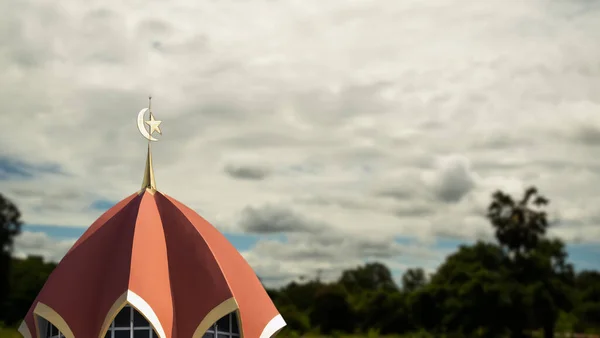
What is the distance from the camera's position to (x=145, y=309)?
21.4 m

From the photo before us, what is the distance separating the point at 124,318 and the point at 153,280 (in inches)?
54.0

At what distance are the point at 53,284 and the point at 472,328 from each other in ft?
139

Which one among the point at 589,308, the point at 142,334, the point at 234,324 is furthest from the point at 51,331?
the point at 589,308

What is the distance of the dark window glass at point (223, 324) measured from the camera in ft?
75.0

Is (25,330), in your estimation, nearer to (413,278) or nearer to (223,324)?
(223,324)

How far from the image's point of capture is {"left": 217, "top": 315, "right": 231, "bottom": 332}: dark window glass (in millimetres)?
22869

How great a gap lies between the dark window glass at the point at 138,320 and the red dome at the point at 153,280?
0.63 meters

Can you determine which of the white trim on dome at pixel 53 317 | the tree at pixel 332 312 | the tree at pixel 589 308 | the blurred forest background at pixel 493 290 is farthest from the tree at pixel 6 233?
the tree at pixel 589 308

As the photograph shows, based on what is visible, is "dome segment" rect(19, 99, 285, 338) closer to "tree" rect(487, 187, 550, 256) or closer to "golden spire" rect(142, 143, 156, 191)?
"golden spire" rect(142, 143, 156, 191)

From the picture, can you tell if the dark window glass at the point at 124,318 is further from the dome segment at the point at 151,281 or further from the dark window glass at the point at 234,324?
the dark window glass at the point at 234,324

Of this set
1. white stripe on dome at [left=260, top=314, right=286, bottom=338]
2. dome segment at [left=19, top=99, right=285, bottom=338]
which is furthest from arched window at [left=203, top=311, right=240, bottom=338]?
white stripe on dome at [left=260, top=314, right=286, bottom=338]

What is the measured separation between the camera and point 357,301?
79875 mm

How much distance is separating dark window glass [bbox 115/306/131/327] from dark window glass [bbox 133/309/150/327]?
0.56 feet

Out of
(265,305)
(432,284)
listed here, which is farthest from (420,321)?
Answer: (265,305)
